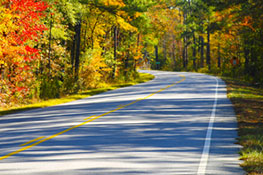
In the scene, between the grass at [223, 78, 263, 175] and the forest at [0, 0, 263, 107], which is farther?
the forest at [0, 0, 263, 107]

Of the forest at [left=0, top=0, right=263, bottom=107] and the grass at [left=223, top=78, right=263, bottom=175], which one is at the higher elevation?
the forest at [left=0, top=0, right=263, bottom=107]

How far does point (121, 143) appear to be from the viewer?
35.7 feet

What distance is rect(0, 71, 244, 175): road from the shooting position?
831 cm

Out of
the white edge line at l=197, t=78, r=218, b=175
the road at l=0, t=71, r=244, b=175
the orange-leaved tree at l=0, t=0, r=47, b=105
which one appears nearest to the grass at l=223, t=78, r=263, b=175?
the road at l=0, t=71, r=244, b=175

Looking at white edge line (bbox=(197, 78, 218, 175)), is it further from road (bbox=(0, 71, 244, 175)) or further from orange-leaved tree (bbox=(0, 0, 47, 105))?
orange-leaved tree (bbox=(0, 0, 47, 105))

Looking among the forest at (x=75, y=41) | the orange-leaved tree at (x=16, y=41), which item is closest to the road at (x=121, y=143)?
the orange-leaved tree at (x=16, y=41)

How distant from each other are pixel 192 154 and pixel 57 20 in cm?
2232

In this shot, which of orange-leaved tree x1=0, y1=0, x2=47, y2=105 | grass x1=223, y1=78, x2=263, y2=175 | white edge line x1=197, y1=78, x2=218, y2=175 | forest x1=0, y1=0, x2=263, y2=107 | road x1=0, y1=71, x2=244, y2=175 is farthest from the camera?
forest x1=0, y1=0, x2=263, y2=107

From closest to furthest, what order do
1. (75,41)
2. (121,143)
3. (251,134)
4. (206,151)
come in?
(206,151) → (121,143) → (251,134) → (75,41)

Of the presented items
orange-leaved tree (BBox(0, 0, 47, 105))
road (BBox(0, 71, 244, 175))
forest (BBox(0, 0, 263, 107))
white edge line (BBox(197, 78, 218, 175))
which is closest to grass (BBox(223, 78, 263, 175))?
road (BBox(0, 71, 244, 175))

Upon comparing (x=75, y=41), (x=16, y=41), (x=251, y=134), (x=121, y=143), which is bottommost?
(x=251, y=134)

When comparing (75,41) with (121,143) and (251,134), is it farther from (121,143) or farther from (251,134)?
(121,143)

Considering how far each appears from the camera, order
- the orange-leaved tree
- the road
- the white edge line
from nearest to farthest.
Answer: the white edge line, the road, the orange-leaved tree

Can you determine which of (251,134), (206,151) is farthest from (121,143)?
(251,134)
